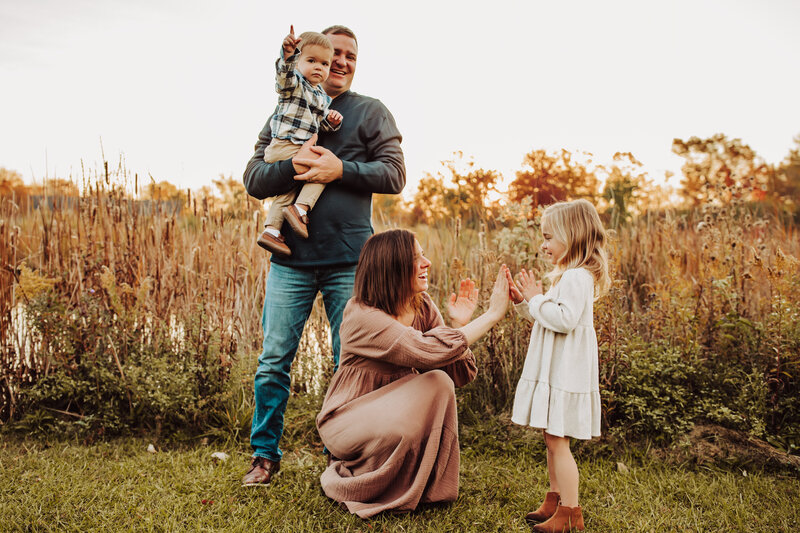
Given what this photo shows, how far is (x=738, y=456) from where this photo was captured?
Result: 2938 mm

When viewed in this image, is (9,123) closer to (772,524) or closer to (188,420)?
(188,420)

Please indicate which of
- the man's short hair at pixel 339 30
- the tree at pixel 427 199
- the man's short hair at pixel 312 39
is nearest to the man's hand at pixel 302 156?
the man's short hair at pixel 312 39

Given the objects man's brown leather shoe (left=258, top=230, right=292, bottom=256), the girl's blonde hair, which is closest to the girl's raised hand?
the girl's blonde hair

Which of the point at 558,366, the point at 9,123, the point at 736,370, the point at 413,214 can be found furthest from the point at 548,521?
the point at 9,123

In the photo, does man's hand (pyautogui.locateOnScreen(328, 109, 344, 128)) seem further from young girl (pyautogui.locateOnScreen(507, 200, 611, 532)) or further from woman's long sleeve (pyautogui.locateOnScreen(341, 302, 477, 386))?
young girl (pyautogui.locateOnScreen(507, 200, 611, 532))

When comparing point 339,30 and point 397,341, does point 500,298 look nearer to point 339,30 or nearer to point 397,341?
point 397,341

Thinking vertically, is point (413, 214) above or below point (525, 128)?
below

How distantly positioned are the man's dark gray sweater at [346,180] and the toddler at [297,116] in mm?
56

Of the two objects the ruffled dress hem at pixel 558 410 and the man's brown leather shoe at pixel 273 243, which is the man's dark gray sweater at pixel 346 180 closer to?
the man's brown leather shoe at pixel 273 243

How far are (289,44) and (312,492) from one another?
6.65 ft

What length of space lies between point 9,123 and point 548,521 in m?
6.06

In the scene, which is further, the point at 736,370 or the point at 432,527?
the point at 736,370

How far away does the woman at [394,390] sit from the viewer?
7.42ft

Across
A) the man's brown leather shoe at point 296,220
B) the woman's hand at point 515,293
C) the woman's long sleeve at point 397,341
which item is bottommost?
the woman's long sleeve at point 397,341
